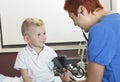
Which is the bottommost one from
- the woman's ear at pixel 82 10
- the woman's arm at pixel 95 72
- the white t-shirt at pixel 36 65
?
the white t-shirt at pixel 36 65

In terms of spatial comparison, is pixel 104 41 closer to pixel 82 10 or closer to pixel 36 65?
pixel 82 10

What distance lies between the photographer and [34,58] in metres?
1.79

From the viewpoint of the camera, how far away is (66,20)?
2.85m

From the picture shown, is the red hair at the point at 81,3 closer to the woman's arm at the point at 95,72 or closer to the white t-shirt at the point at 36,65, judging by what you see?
the woman's arm at the point at 95,72

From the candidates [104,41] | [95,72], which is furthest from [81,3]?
[95,72]

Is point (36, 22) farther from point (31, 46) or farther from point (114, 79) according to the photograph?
point (114, 79)

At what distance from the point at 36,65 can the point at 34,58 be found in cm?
5

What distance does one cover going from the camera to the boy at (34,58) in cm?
177

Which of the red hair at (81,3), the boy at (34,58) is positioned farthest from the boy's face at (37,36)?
the red hair at (81,3)

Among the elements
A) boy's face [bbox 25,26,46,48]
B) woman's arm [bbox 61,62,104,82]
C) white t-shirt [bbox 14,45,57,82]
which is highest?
boy's face [bbox 25,26,46,48]

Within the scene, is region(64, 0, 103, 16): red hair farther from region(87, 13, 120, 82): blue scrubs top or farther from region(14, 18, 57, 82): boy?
region(14, 18, 57, 82): boy

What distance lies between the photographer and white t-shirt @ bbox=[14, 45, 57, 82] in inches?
70.0

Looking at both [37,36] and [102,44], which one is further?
[37,36]

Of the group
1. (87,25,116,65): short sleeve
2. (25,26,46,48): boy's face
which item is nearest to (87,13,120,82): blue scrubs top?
(87,25,116,65): short sleeve
